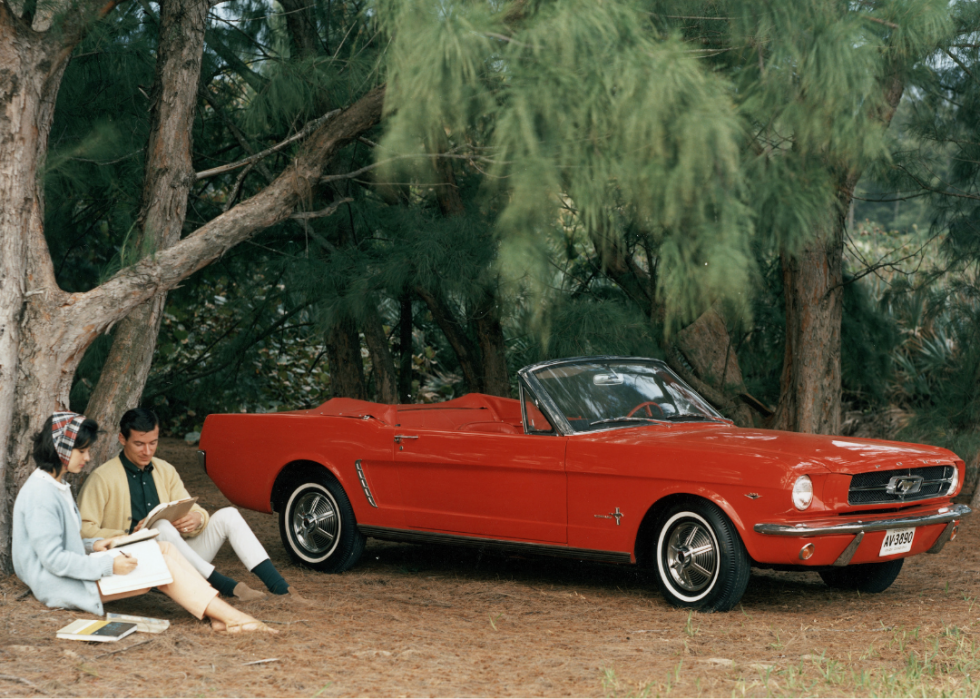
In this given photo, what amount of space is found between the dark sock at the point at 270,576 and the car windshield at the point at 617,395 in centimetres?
193

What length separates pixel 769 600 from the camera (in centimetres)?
649

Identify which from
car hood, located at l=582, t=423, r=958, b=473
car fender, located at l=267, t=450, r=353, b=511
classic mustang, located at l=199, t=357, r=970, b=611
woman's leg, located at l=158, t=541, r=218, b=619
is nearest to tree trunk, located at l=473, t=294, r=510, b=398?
classic mustang, located at l=199, t=357, r=970, b=611

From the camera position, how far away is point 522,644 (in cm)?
540

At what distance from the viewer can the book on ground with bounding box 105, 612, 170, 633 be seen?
5238mm

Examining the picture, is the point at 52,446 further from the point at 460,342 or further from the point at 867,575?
the point at 460,342

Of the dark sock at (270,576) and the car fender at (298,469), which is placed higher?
the car fender at (298,469)

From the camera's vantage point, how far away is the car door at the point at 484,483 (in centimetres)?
650

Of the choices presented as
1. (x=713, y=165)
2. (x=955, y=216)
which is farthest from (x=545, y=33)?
(x=955, y=216)

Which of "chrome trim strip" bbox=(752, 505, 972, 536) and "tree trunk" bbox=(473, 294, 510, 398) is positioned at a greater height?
"tree trunk" bbox=(473, 294, 510, 398)

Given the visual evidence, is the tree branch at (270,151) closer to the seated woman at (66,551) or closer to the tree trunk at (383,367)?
Result: the seated woman at (66,551)

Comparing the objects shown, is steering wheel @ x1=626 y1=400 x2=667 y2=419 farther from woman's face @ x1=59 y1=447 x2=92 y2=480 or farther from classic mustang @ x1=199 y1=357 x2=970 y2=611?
woman's face @ x1=59 y1=447 x2=92 y2=480

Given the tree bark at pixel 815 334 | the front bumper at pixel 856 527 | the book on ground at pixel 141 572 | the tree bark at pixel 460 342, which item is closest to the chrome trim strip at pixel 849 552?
the front bumper at pixel 856 527

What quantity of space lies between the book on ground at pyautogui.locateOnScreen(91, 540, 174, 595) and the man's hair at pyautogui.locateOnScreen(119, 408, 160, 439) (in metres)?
0.72

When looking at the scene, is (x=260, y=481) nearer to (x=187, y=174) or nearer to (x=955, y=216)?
(x=187, y=174)
